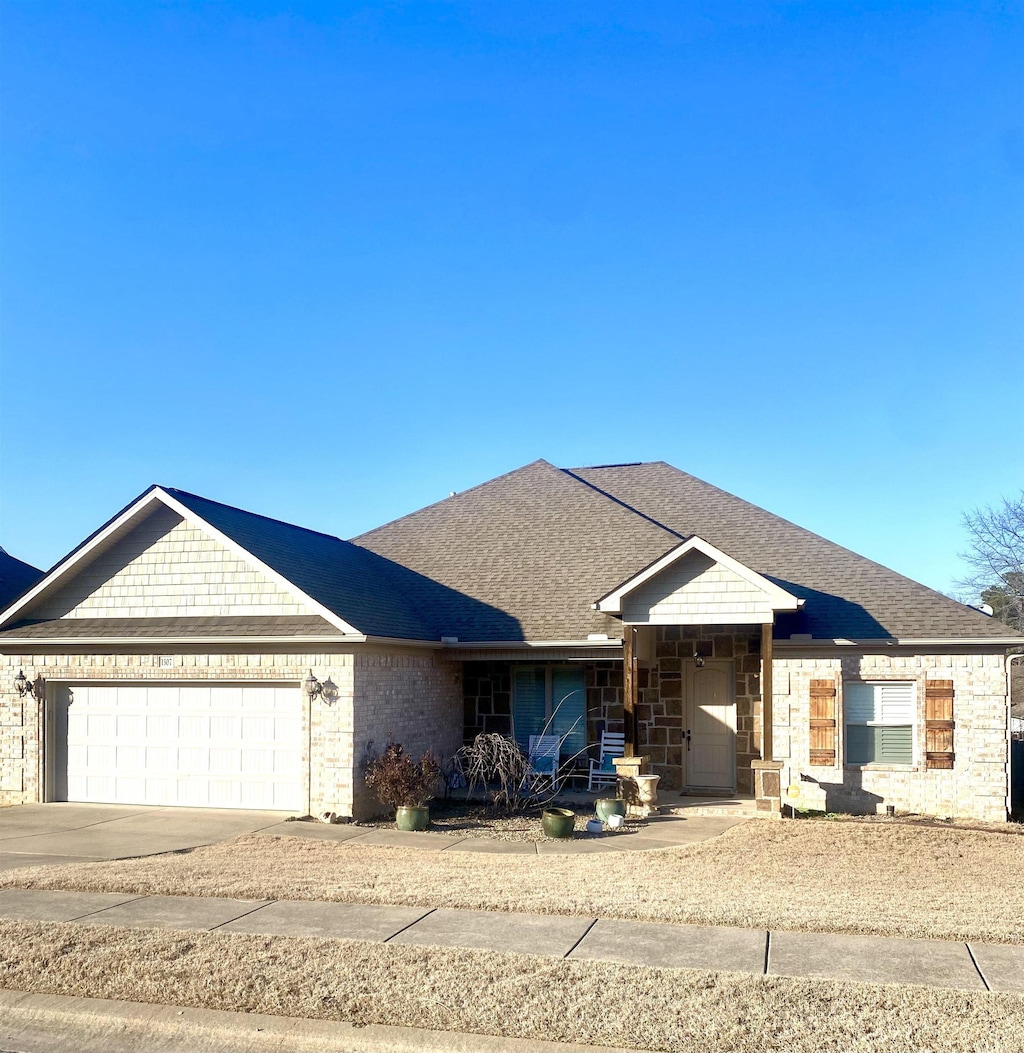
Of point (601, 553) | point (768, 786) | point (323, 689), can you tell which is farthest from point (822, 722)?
point (323, 689)

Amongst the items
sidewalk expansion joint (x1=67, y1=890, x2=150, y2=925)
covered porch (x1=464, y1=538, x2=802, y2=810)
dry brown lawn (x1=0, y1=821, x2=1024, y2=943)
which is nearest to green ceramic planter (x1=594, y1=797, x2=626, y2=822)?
covered porch (x1=464, y1=538, x2=802, y2=810)

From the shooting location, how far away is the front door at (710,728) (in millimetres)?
18516

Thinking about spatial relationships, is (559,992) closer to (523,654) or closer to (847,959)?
(847,959)

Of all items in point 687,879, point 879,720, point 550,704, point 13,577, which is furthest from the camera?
point 13,577

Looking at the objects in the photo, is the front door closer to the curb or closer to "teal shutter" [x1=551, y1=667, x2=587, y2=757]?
"teal shutter" [x1=551, y1=667, x2=587, y2=757]

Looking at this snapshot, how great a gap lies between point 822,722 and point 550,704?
5217 millimetres

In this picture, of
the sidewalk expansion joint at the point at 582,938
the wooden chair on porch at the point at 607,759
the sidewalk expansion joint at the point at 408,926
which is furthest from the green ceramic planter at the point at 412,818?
the sidewalk expansion joint at the point at 582,938

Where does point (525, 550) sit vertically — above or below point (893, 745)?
above

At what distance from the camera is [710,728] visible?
18672 mm

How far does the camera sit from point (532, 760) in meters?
19.0

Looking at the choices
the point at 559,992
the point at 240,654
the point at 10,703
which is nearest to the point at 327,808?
the point at 240,654

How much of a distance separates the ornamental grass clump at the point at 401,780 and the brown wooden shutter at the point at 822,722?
20.9ft

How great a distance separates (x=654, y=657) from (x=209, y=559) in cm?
814

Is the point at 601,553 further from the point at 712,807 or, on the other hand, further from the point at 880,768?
the point at 880,768
